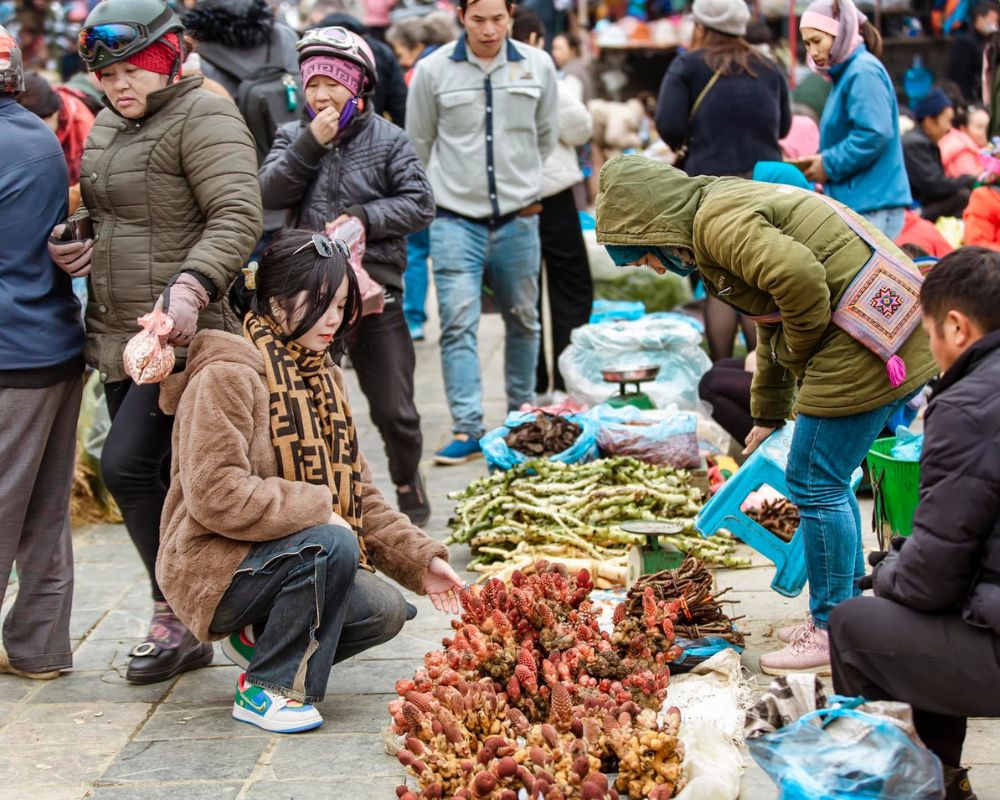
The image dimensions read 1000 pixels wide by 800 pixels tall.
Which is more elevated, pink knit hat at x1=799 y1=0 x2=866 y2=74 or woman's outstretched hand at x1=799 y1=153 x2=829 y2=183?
pink knit hat at x1=799 y1=0 x2=866 y2=74

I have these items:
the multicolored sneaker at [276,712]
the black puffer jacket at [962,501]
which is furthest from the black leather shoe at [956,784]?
the multicolored sneaker at [276,712]

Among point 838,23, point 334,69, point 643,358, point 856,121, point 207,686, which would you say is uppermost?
point 838,23

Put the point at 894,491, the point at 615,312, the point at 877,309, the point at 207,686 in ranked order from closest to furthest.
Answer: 1. the point at 877,309
2. the point at 207,686
3. the point at 894,491
4. the point at 615,312

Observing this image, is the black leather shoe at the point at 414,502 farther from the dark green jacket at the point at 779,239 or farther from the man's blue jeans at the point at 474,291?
the dark green jacket at the point at 779,239

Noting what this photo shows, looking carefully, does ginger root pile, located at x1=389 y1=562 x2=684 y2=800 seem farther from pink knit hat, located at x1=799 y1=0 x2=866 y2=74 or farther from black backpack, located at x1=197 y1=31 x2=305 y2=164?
pink knit hat, located at x1=799 y1=0 x2=866 y2=74

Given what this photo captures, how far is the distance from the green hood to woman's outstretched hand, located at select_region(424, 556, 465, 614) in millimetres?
1092

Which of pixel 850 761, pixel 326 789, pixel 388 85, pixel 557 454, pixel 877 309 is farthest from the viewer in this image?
pixel 388 85

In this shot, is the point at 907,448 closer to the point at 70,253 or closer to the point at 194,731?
the point at 194,731

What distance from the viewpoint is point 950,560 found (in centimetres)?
284

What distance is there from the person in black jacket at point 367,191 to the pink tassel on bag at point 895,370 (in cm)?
234

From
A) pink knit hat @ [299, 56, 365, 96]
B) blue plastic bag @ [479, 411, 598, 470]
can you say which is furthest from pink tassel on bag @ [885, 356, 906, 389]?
pink knit hat @ [299, 56, 365, 96]

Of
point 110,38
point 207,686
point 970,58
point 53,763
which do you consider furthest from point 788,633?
point 970,58

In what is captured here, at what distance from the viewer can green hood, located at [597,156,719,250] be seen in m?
3.86

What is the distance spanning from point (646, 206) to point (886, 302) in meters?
0.74
